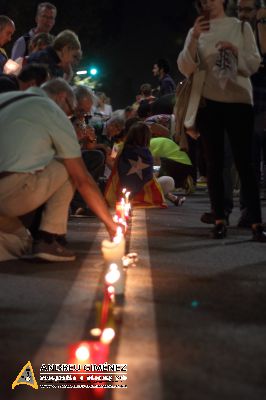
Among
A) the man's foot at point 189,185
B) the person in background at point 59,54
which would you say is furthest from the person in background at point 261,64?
the man's foot at point 189,185

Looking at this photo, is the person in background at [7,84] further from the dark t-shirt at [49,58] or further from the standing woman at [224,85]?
the dark t-shirt at [49,58]

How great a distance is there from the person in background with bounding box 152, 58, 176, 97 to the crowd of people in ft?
15.8

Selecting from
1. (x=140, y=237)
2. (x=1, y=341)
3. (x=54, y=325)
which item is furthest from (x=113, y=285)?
(x=140, y=237)

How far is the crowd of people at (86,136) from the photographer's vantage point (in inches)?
209

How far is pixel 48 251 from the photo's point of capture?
5484mm

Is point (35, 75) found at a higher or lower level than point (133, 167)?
higher

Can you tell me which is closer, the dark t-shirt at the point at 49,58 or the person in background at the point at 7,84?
the person in background at the point at 7,84

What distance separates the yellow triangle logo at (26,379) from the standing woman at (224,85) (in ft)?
14.1

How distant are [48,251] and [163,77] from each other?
36.0 feet

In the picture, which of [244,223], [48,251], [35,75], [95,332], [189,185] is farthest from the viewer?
[189,185]

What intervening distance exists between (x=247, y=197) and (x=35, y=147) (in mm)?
2479

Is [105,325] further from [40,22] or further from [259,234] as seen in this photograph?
[40,22]

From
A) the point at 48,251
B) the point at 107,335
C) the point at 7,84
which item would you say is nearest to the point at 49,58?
the point at 7,84

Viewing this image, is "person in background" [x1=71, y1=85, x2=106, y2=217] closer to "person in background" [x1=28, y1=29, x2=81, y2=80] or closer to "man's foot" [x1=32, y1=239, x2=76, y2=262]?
"person in background" [x1=28, y1=29, x2=81, y2=80]
